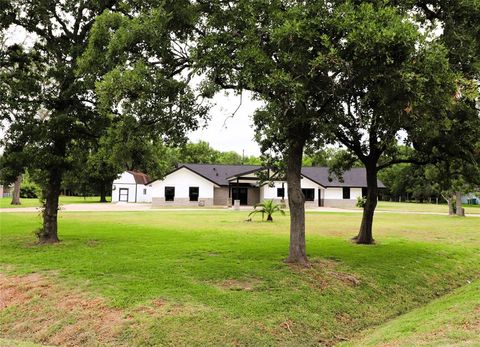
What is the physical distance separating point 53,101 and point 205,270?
9.10 m

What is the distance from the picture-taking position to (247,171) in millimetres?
54781

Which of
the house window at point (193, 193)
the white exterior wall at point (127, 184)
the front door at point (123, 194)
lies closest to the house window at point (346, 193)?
the house window at point (193, 193)

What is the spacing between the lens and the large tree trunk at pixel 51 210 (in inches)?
647

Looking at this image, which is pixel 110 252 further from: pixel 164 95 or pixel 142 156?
pixel 164 95

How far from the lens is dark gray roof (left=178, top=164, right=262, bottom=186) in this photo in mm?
53406

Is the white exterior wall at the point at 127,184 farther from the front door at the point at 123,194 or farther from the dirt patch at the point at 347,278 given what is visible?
the dirt patch at the point at 347,278

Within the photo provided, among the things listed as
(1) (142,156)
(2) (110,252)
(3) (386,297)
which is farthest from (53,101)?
(3) (386,297)

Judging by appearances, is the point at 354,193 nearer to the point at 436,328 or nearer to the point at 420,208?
the point at 420,208

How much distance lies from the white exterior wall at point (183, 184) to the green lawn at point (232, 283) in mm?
32672

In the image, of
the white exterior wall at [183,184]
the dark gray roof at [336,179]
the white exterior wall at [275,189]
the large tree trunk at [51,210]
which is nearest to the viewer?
the large tree trunk at [51,210]

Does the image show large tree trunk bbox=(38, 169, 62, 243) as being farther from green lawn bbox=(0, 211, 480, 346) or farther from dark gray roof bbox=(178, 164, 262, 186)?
dark gray roof bbox=(178, 164, 262, 186)

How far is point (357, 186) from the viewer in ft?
187

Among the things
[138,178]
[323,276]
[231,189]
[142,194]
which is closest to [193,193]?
[231,189]

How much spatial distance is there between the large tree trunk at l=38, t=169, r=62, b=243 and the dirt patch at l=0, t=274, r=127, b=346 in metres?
6.31
